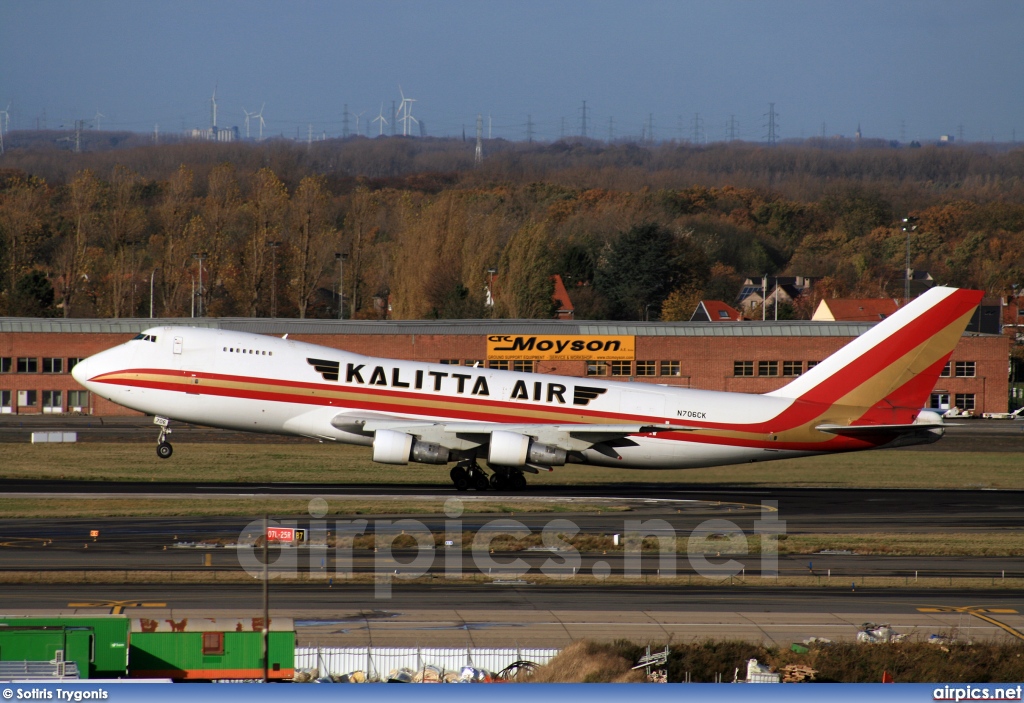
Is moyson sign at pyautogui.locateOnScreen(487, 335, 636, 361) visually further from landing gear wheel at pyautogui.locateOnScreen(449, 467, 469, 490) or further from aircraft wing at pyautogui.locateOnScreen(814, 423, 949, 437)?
aircraft wing at pyautogui.locateOnScreen(814, 423, 949, 437)

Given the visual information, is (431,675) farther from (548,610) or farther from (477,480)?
(477,480)

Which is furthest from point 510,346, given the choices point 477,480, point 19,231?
point 19,231

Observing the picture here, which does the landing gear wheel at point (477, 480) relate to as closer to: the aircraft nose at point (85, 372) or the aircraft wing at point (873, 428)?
the aircraft wing at point (873, 428)

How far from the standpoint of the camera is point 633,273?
149625 mm

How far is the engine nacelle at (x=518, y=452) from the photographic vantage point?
41.9 m

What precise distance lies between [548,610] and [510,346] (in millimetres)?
65406

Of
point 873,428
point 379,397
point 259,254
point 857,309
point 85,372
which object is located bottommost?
point 873,428

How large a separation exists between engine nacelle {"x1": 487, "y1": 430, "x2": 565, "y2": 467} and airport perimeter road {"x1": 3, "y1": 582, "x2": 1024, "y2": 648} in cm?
1592

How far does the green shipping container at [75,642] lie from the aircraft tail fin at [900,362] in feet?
106

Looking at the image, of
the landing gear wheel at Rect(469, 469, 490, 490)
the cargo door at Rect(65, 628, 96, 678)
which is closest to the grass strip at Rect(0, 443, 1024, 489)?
the landing gear wheel at Rect(469, 469, 490, 490)

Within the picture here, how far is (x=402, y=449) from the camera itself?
4128cm

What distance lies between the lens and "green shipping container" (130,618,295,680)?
1873 cm

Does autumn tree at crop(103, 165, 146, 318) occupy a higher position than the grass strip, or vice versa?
autumn tree at crop(103, 165, 146, 318)

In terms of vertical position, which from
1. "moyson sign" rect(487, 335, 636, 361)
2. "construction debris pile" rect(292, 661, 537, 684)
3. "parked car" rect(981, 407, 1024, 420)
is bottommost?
"construction debris pile" rect(292, 661, 537, 684)
